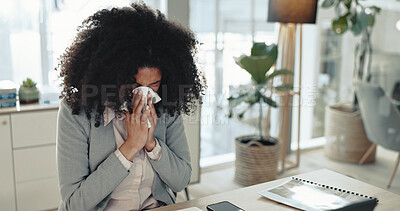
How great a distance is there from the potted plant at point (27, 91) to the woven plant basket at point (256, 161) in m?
1.49

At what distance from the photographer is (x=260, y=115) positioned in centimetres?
309

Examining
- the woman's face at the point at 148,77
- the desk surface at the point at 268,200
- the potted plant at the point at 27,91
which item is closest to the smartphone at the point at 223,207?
the desk surface at the point at 268,200

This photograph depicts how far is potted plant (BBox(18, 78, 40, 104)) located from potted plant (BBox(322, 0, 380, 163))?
2347 millimetres

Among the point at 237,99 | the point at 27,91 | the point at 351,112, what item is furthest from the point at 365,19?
the point at 27,91

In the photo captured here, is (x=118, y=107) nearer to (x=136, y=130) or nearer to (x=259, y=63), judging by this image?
(x=136, y=130)

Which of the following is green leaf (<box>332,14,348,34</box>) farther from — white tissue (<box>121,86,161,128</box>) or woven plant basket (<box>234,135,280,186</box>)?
white tissue (<box>121,86,161,128</box>)

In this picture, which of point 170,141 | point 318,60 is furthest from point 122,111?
point 318,60

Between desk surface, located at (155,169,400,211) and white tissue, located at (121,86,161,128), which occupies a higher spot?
white tissue, located at (121,86,161,128)

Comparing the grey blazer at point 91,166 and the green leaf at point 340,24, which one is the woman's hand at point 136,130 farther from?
the green leaf at point 340,24

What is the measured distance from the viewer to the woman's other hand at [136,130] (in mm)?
1388

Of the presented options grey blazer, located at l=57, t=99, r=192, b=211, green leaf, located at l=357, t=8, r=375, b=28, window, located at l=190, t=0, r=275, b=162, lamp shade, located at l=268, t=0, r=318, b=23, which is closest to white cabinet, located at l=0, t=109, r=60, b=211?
grey blazer, located at l=57, t=99, r=192, b=211

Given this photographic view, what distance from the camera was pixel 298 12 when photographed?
2.92 metres

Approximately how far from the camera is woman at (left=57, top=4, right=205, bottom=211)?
135cm

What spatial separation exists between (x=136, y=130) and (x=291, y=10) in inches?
74.8
